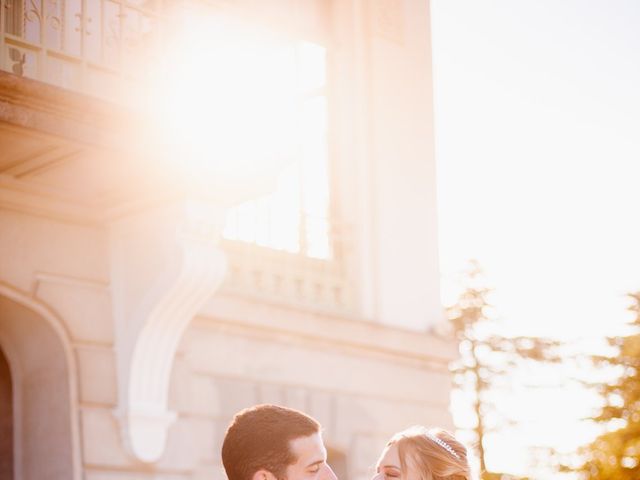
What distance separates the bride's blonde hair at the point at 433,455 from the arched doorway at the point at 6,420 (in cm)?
424

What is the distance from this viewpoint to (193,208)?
9750 millimetres

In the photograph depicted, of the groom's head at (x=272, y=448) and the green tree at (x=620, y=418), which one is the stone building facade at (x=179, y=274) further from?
the green tree at (x=620, y=418)

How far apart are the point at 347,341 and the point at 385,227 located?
1281 millimetres

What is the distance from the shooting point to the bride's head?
22.0ft

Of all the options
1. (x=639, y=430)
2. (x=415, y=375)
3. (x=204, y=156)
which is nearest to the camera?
(x=204, y=156)

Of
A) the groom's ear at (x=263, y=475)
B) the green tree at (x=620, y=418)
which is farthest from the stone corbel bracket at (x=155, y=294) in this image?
the green tree at (x=620, y=418)

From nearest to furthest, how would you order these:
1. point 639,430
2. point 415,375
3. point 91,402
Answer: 1. point 91,402
2. point 415,375
3. point 639,430

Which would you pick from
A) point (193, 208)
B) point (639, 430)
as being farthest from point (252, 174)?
point (639, 430)

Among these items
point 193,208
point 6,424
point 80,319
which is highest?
point 193,208

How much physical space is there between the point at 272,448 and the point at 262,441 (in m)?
0.05

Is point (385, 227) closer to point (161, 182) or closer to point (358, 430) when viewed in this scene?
point (358, 430)

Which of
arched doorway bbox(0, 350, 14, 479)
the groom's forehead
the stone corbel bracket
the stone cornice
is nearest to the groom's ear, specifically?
the groom's forehead

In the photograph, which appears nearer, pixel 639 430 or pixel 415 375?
pixel 415 375

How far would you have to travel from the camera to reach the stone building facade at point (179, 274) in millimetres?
9359
